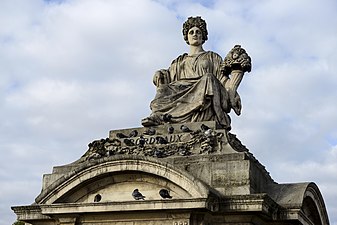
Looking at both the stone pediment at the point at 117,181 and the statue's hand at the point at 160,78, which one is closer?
the stone pediment at the point at 117,181

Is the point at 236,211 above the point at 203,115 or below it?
below

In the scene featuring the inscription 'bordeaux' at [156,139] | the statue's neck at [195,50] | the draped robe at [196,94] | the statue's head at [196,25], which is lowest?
the inscription 'bordeaux' at [156,139]

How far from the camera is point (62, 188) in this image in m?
16.2

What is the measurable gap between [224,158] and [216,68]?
413cm

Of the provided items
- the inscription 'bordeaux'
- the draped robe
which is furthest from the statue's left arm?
the inscription 'bordeaux'

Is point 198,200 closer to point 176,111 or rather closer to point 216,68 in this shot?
point 176,111

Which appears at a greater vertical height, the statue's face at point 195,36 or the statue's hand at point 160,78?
the statue's face at point 195,36

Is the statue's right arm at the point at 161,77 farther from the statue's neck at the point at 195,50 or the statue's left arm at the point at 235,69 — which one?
the statue's left arm at the point at 235,69

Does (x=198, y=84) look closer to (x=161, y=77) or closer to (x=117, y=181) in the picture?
(x=161, y=77)

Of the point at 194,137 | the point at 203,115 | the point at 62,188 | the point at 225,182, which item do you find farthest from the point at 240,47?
the point at 62,188

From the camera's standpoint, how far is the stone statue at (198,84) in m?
17.8

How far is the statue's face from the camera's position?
1969cm

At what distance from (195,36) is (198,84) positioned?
87.3 inches

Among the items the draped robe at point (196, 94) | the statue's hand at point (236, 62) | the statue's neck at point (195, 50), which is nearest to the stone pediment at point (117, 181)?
the draped robe at point (196, 94)
